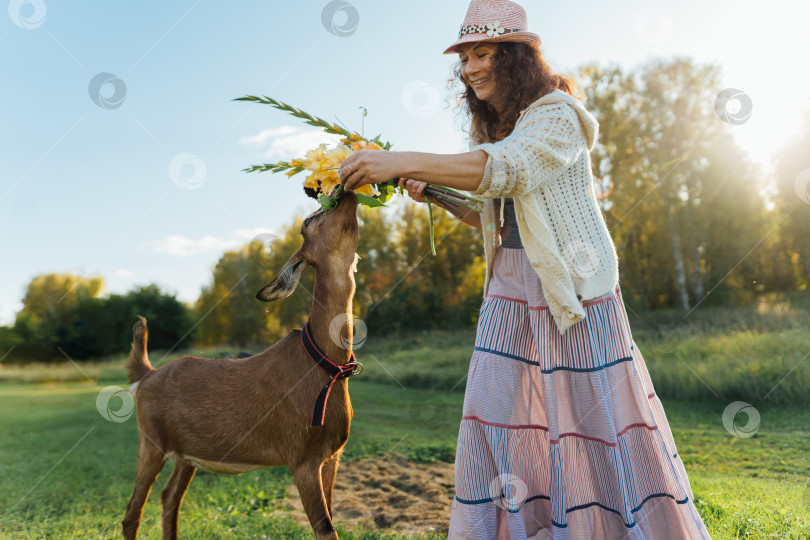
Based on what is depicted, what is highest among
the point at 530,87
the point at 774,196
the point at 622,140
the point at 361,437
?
the point at 622,140

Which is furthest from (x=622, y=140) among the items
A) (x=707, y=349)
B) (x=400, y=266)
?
(x=707, y=349)

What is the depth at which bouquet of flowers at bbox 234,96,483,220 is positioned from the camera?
3.02 metres

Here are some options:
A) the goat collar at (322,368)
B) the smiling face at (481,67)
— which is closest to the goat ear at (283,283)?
the goat collar at (322,368)

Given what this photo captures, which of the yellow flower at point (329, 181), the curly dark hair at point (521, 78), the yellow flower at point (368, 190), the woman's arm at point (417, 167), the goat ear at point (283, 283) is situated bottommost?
the goat ear at point (283, 283)

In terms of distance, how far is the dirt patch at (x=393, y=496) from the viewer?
475cm

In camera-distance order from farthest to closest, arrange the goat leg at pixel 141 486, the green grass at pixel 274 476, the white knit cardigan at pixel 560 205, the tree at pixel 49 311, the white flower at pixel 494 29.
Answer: the tree at pixel 49 311
the green grass at pixel 274 476
the goat leg at pixel 141 486
the white flower at pixel 494 29
the white knit cardigan at pixel 560 205

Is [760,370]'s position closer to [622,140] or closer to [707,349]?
[707,349]

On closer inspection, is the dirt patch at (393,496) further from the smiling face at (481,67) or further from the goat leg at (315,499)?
the smiling face at (481,67)

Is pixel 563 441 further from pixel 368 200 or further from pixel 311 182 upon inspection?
pixel 311 182

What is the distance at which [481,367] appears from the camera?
277cm

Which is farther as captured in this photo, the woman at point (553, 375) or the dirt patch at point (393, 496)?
the dirt patch at point (393, 496)

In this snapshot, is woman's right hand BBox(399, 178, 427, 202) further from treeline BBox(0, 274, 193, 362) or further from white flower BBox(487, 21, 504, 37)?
treeline BBox(0, 274, 193, 362)

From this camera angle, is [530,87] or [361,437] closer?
[530,87]

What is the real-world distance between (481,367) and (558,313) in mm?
465
